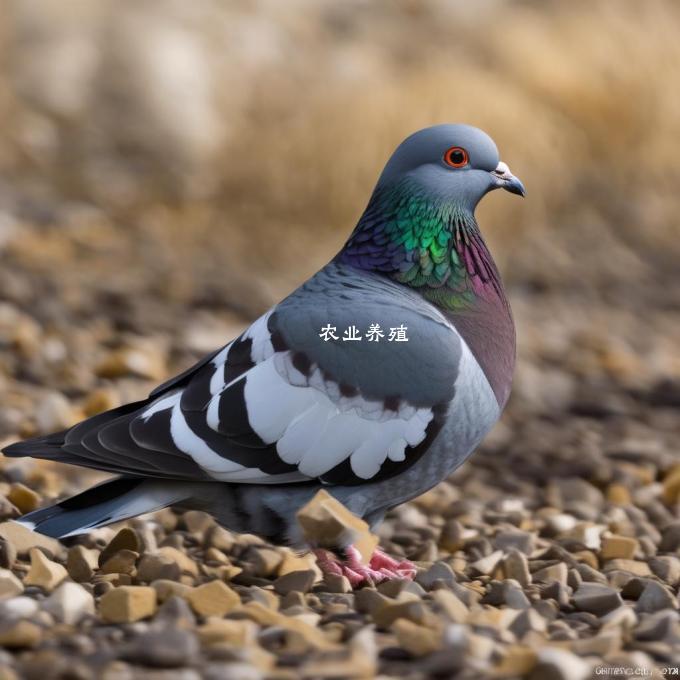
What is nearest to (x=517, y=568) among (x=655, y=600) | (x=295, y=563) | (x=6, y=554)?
(x=655, y=600)

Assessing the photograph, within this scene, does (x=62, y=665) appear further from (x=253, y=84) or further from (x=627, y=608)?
(x=253, y=84)

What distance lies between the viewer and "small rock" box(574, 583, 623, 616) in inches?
123

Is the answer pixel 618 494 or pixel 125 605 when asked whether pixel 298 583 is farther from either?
pixel 618 494

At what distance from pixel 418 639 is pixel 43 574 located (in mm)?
1053

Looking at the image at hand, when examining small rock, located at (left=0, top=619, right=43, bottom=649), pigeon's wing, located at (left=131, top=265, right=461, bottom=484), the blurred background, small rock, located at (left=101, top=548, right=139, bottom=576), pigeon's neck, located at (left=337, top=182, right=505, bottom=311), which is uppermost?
the blurred background

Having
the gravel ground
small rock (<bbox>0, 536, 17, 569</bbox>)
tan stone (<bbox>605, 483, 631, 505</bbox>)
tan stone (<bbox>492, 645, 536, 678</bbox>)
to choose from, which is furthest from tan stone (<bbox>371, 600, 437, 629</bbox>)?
tan stone (<bbox>605, 483, 631, 505</bbox>)

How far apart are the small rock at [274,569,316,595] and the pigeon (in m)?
0.21

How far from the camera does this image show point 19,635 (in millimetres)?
2490

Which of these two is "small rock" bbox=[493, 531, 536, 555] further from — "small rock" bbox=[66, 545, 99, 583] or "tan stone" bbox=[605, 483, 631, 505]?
"small rock" bbox=[66, 545, 99, 583]

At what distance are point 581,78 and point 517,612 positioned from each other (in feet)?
22.9

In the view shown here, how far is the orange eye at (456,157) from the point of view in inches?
147

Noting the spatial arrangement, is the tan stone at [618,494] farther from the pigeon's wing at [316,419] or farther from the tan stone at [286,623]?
the tan stone at [286,623]

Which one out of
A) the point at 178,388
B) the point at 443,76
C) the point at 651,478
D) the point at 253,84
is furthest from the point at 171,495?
the point at 253,84

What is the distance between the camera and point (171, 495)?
3.42m
